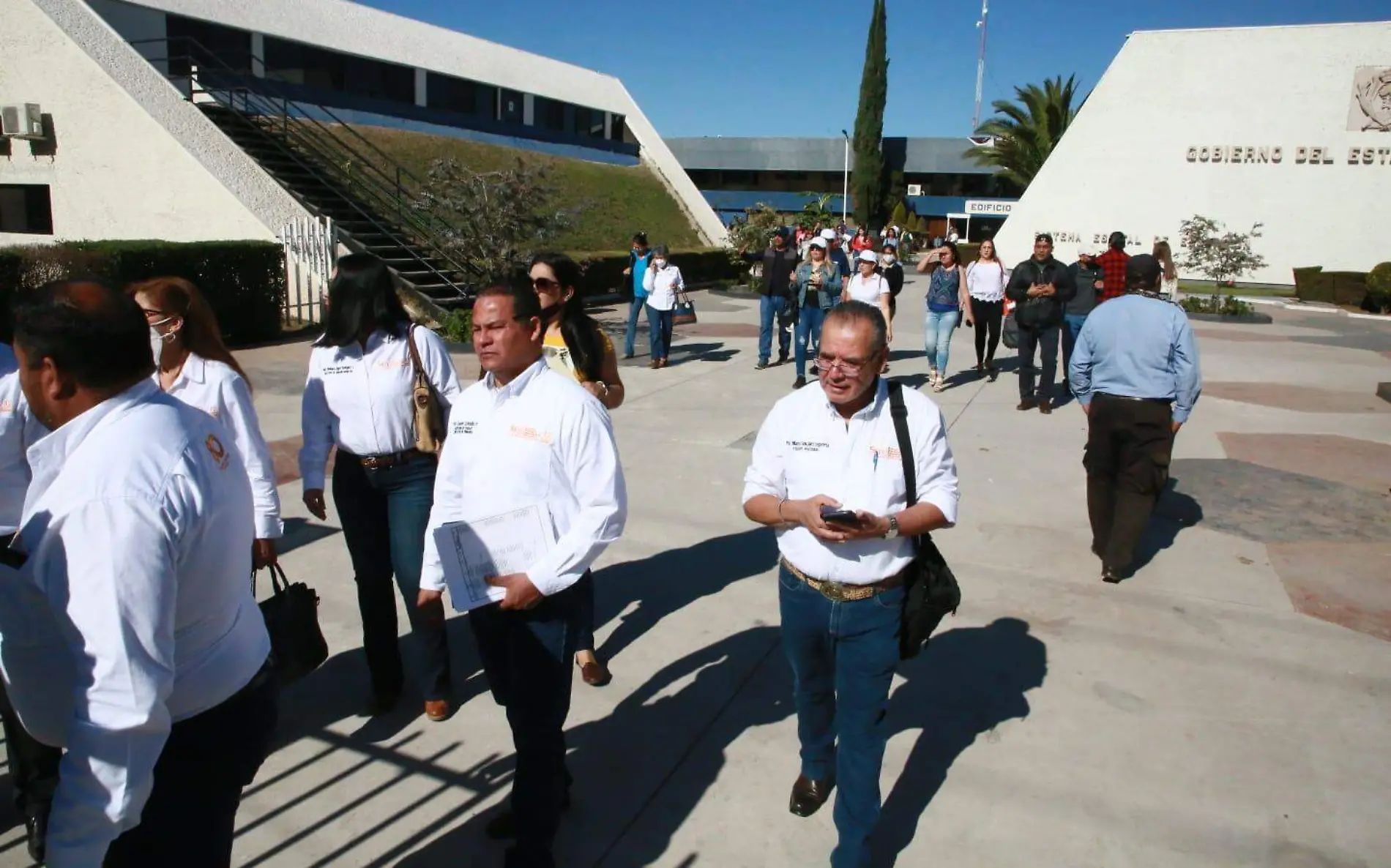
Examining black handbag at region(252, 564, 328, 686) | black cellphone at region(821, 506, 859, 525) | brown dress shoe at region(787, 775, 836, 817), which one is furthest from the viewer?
brown dress shoe at region(787, 775, 836, 817)

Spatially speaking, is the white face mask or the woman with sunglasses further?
the woman with sunglasses

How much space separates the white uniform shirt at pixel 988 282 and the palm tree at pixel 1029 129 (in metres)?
32.3

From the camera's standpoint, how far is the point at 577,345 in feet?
14.5

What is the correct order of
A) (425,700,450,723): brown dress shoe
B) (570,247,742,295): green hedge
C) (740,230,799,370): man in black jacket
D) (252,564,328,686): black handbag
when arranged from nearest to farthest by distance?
(252,564,328,686): black handbag, (425,700,450,723): brown dress shoe, (740,230,799,370): man in black jacket, (570,247,742,295): green hedge

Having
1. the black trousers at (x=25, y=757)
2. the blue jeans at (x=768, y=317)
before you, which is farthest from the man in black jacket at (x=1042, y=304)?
the black trousers at (x=25, y=757)

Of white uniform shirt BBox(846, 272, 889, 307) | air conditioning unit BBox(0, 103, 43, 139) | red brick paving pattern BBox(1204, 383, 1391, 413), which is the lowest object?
red brick paving pattern BBox(1204, 383, 1391, 413)

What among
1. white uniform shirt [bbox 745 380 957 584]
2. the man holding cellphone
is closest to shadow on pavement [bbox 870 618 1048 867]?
the man holding cellphone

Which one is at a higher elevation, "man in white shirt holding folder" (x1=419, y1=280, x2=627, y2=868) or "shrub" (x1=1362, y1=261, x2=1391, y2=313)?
"shrub" (x1=1362, y1=261, x2=1391, y2=313)

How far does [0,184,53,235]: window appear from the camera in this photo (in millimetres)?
16094

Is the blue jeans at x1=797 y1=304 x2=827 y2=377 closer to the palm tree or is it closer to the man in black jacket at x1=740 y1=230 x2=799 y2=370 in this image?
the man in black jacket at x1=740 y1=230 x2=799 y2=370

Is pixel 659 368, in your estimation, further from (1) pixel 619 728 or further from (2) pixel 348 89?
(2) pixel 348 89

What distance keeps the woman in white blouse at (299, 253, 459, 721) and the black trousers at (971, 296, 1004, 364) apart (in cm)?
901

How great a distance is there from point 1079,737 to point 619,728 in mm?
1817

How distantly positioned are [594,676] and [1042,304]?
743cm
